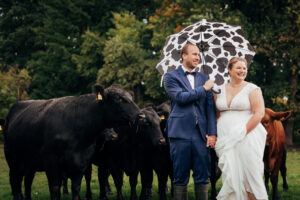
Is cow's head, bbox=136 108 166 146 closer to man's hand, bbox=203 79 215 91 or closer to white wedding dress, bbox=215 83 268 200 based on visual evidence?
white wedding dress, bbox=215 83 268 200

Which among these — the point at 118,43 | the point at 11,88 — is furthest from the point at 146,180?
the point at 11,88

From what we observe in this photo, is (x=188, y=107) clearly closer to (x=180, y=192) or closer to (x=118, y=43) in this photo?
(x=180, y=192)

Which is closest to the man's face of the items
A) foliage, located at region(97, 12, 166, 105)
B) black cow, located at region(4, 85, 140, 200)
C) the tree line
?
black cow, located at region(4, 85, 140, 200)

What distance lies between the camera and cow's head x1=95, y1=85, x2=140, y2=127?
7.31 m

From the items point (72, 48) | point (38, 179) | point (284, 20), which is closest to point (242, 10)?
point (284, 20)

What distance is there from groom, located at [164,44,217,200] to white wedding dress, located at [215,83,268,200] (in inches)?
10.2

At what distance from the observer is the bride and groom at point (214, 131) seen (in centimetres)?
510

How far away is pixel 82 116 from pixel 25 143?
Result: 4.61 feet

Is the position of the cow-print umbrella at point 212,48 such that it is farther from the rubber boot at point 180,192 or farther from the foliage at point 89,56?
the foliage at point 89,56

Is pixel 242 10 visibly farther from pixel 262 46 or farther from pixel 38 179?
pixel 38 179

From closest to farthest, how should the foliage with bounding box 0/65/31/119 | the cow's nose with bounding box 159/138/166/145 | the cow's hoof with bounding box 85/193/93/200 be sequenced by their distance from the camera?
the cow's nose with bounding box 159/138/166/145
the cow's hoof with bounding box 85/193/93/200
the foliage with bounding box 0/65/31/119

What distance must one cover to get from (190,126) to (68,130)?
2.86 meters

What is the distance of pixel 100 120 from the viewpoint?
7.35 meters

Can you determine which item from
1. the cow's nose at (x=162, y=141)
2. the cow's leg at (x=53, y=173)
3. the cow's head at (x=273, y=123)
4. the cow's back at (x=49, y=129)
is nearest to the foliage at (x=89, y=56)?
the cow's back at (x=49, y=129)
